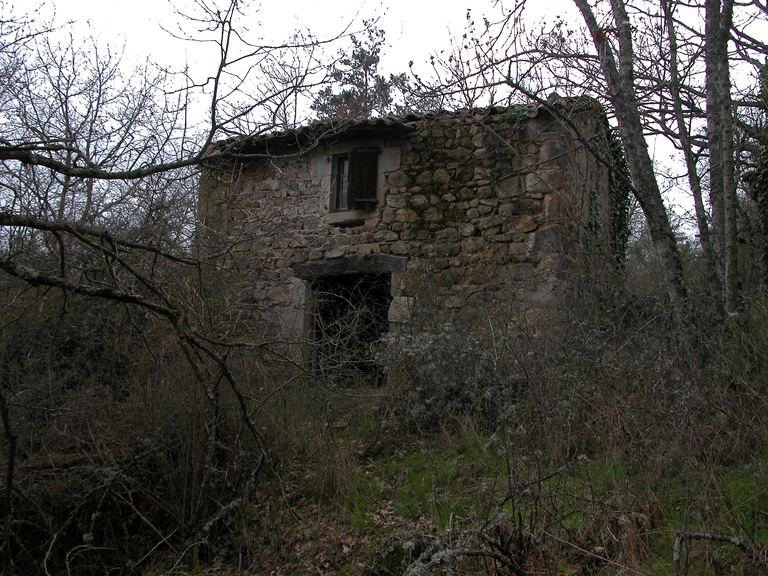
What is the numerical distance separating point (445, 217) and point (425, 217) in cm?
25

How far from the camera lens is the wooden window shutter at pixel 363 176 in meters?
7.57

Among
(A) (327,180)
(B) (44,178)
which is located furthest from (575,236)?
(B) (44,178)

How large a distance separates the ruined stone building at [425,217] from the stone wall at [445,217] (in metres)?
0.01

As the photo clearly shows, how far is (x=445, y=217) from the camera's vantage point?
721 centimetres

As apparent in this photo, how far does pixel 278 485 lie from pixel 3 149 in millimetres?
2620

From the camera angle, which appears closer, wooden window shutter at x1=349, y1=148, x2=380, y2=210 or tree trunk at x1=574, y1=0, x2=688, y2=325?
tree trunk at x1=574, y1=0, x2=688, y2=325

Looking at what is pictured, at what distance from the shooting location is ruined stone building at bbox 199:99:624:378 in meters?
6.70

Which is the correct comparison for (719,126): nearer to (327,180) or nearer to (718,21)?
(718,21)

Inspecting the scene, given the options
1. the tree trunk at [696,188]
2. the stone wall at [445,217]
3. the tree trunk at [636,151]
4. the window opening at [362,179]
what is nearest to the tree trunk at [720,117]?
the tree trunk at [696,188]

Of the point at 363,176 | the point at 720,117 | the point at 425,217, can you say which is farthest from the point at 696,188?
the point at 363,176

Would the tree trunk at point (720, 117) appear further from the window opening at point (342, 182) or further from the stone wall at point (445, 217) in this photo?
the window opening at point (342, 182)

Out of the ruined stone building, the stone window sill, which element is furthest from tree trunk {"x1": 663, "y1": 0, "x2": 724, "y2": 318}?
the stone window sill

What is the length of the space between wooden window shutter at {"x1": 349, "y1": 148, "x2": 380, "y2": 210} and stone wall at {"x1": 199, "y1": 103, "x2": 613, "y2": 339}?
0.09 meters

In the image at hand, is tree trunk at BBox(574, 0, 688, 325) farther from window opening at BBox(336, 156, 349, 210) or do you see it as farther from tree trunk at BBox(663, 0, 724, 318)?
window opening at BBox(336, 156, 349, 210)
